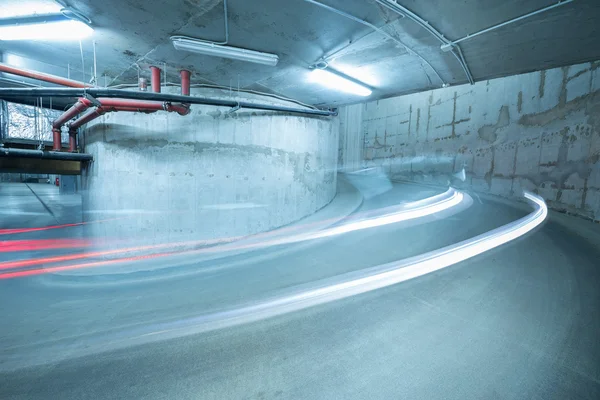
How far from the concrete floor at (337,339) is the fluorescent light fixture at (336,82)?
397 cm

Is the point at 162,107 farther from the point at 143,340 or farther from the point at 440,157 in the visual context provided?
the point at 440,157

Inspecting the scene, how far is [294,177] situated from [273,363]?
5253 mm

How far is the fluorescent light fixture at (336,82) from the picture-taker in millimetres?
5118

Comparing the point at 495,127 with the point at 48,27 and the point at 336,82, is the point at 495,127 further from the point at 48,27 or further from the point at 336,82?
the point at 48,27

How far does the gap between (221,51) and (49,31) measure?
2.63 metres

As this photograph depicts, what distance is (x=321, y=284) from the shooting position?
3.45 meters

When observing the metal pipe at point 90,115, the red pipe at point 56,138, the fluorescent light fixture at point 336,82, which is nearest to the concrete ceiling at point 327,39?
the fluorescent light fixture at point 336,82

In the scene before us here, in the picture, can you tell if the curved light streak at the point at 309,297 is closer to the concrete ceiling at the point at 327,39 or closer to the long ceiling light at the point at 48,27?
the concrete ceiling at the point at 327,39

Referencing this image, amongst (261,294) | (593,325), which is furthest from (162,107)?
(593,325)

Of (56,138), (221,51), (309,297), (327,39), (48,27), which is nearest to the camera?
(309,297)

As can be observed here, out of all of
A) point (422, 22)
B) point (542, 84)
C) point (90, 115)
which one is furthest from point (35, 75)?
point (542, 84)

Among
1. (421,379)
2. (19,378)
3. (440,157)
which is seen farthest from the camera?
(440,157)

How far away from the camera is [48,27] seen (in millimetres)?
3629

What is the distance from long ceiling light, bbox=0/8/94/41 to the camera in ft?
11.3
